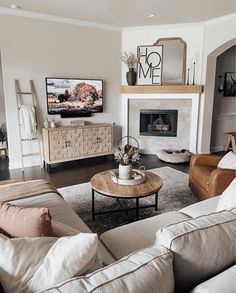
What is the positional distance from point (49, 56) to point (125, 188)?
3227mm

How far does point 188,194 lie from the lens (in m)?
3.43

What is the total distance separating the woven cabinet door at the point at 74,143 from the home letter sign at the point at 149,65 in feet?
6.07

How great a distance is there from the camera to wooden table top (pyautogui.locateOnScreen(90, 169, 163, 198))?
2.44 meters

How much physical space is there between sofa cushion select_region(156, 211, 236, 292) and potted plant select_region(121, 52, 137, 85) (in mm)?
4530

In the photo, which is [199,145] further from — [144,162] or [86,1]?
[86,1]

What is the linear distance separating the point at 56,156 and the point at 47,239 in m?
3.54

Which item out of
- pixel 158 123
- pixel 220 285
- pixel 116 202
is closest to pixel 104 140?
pixel 158 123

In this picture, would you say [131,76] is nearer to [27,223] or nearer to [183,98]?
[183,98]

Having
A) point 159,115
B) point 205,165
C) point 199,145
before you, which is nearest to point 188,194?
point 205,165

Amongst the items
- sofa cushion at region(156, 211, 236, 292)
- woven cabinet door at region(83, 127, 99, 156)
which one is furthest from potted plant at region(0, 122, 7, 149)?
sofa cushion at region(156, 211, 236, 292)

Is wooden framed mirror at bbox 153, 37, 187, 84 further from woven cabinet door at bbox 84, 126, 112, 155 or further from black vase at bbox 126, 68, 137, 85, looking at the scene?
woven cabinet door at bbox 84, 126, 112, 155

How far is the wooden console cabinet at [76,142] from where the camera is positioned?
14.7 ft

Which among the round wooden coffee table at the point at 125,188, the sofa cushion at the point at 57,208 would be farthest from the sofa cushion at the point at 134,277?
the round wooden coffee table at the point at 125,188

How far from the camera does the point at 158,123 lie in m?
5.68
